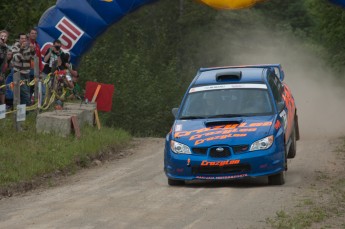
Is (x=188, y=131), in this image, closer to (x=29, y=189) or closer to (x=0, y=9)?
(x=29, y=189)

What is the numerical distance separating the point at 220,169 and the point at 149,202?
6.29ft

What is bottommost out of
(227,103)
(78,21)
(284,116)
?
(284,116)

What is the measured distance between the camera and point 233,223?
11.4 m

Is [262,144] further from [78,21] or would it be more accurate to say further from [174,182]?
[78,21]

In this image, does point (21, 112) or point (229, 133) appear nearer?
point (229, 133)

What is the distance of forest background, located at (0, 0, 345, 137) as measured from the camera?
3444 centimetres

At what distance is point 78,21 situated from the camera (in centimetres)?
2136

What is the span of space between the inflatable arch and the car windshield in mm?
5367

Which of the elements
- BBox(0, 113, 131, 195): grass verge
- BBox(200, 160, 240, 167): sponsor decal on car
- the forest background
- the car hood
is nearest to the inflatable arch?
BBox(0, 113, 131, 195): grass verge

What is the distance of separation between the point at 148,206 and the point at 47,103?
32.9 ft

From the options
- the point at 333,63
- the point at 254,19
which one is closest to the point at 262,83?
the point at 333,63

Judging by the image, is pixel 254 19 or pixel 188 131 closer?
pixel 188 131

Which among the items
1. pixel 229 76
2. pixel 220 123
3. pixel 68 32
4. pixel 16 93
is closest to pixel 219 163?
pixel 220 123

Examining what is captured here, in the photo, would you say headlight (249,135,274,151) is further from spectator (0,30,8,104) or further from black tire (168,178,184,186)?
spectator (0,30,8,104)
